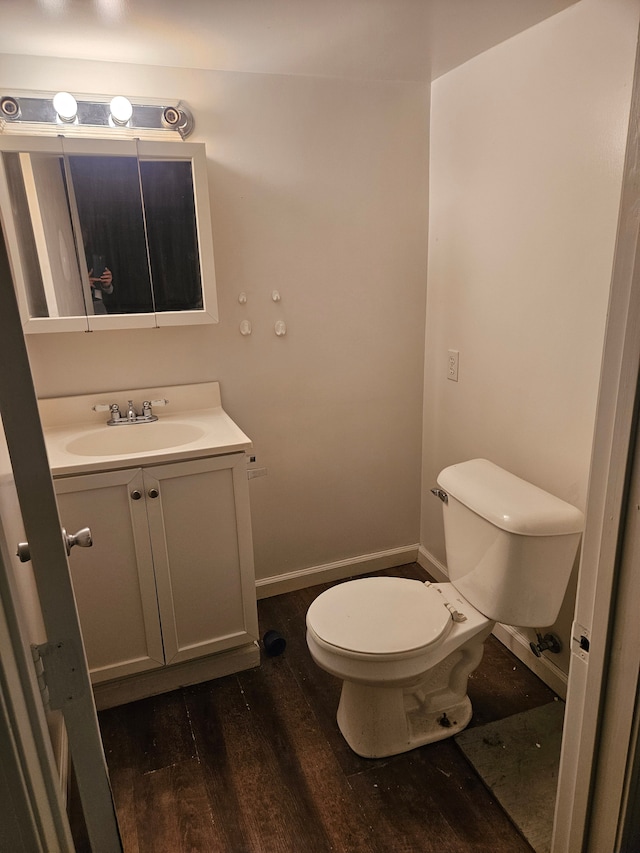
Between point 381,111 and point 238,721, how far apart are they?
2.23 meters

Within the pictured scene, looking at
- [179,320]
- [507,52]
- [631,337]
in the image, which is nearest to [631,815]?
[631,337]

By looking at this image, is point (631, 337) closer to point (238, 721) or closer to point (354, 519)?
point (238, 721)

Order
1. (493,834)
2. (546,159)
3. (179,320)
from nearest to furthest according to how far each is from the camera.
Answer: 1. (493,834)
2. (546,159)
3. (179,320)

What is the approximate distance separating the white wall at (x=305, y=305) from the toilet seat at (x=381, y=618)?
0.73 m

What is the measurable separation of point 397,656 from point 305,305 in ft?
4.39

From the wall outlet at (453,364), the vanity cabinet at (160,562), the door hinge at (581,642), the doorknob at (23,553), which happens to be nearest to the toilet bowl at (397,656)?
the vanity cabinet at (160,562)

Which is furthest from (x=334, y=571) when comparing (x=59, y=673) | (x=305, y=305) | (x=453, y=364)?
(x=59, y=673)

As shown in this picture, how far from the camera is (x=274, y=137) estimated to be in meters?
2.03

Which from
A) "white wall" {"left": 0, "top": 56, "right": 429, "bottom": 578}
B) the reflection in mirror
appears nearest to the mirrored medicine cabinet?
the reflection in mirror

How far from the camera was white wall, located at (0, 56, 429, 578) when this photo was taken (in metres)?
1.98

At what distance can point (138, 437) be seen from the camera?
79.9 inches

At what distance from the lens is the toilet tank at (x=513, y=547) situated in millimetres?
1562

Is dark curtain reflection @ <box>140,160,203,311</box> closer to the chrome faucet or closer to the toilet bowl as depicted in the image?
the chrome faucet

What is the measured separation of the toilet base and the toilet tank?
0.53 ft
